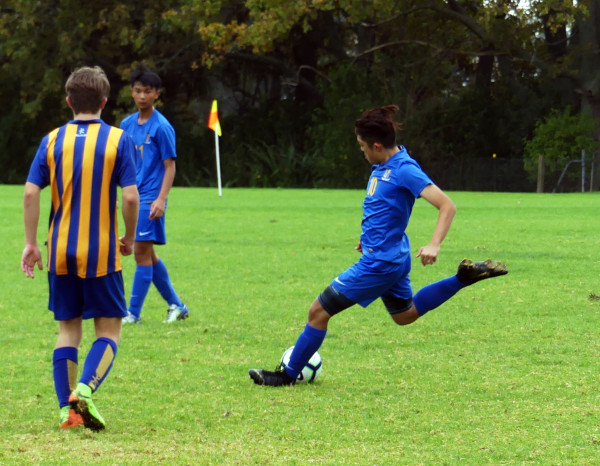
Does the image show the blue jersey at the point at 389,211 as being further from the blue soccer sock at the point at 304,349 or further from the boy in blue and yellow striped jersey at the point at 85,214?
the boy in blue and yellow striped jersey at the point at 85,214

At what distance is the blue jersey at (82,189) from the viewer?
16.1 feet

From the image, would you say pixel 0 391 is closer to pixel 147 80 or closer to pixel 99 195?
pixel 99 195

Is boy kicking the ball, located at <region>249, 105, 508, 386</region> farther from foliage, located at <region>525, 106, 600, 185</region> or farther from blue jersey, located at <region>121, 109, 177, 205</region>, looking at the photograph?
foliage, located at <region>525, 106, 600, 185</region>

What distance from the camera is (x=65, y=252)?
4898 mm

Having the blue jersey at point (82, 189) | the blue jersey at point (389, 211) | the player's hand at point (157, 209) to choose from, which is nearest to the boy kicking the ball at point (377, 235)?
the blue jersey at point (389, 211)

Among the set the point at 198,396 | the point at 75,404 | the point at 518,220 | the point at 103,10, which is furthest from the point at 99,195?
the point at 103,10

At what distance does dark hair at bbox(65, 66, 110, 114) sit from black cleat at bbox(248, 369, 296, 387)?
191 centimetres

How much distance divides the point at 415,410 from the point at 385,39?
118 feet

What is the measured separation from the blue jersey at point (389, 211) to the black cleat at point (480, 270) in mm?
564

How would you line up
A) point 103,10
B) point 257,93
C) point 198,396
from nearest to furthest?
point 198,396 → point 103,10 → point 257,93

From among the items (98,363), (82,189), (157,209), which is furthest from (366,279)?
(157,209)

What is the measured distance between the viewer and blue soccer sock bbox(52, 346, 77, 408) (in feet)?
16.7

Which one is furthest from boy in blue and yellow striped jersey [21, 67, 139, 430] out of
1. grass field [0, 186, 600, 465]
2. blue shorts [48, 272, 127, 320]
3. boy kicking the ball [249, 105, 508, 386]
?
boy kicking the ball [249, 105, 508, 386]

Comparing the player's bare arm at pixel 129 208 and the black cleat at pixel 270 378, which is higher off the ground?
the player's bare arm at pixel 129 208
